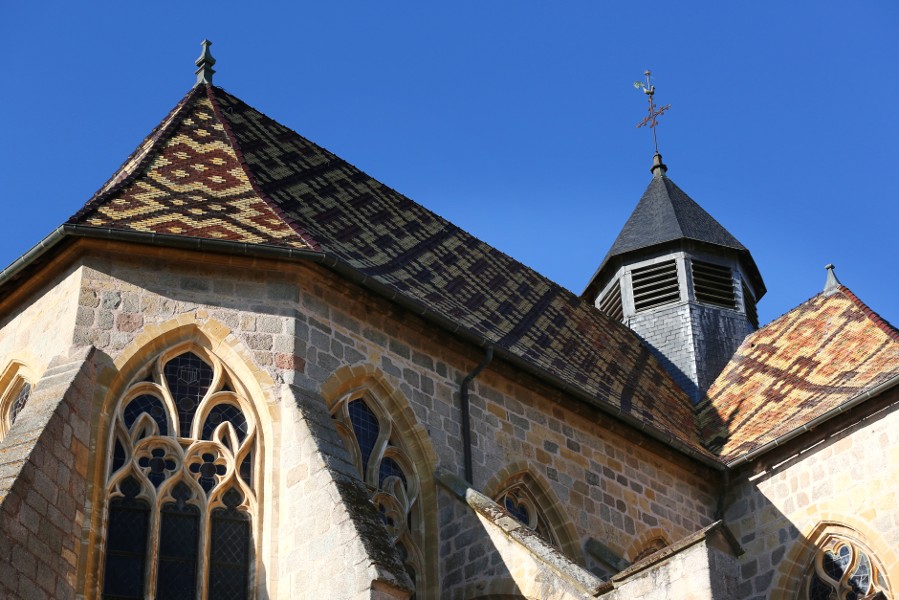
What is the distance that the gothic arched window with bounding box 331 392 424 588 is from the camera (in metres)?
12.5

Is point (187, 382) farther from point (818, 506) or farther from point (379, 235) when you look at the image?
point (818, 506)

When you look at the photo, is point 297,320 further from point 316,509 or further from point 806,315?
point 806,315

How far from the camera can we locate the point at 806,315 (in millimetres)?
19438

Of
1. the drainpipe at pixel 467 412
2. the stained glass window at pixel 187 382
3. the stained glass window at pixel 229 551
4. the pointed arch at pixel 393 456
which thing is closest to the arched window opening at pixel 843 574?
the drainpipe at pixel 467 412

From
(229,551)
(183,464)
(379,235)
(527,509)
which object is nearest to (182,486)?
(183,464)

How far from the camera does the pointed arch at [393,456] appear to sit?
1249 centimetres

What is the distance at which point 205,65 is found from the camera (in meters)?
16.5

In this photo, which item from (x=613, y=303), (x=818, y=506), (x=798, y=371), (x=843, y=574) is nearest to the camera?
(x=843, y=574)

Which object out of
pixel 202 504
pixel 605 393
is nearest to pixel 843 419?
pixel 605 393

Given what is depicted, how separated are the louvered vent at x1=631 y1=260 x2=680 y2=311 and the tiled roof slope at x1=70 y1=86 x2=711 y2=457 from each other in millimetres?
1974

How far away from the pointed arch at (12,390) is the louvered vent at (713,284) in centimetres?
1129

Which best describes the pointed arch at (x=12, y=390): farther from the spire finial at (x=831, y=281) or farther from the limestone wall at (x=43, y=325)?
the spire finial at (x=831, y=281)

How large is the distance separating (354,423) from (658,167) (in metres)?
12.2

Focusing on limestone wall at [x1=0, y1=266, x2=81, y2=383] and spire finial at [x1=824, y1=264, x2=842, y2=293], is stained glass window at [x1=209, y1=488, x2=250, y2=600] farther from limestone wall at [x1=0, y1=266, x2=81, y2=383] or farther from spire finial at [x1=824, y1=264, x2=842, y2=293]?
spire finial at [x1=824, y1=264, x2=842, y2=293]
